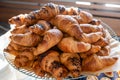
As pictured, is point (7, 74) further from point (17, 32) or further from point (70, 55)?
point (70, 55)

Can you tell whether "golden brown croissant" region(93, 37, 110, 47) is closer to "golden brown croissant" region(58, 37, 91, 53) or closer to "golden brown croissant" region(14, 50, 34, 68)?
"golden brown croissant" region(58, 37, 91, 53)

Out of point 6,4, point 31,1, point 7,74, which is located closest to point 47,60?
point 7,74

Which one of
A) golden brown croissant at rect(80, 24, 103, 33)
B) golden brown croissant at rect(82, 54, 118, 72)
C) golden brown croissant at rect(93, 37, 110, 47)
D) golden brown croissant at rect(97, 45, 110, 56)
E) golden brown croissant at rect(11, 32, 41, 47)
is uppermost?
golden brown croissant at rect(80, 24, 103, 33)

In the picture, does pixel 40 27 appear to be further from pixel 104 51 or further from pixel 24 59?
pixel 104 51

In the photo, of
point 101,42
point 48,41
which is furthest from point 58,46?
point 101,42

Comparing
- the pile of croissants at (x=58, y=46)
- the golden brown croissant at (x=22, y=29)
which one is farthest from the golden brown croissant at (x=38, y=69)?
the golden brown croissant at (x=22, y=29)

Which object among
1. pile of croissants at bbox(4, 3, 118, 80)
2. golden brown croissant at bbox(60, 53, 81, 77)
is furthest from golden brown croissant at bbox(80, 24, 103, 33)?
golden brown croissant at bbox(60, 53, 81, 77)
